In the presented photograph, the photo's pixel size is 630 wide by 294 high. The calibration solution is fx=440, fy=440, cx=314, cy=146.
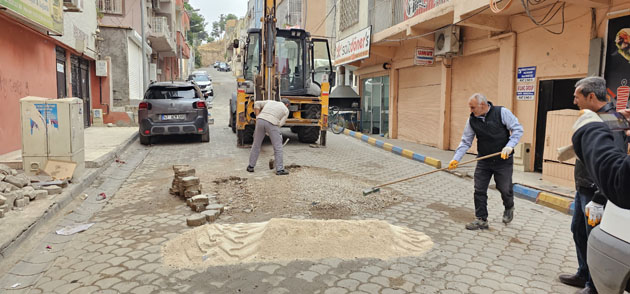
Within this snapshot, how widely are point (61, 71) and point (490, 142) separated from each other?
12.4m

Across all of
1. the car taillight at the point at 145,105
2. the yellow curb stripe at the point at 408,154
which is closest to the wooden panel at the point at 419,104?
the yellow curb stripe at the point at 408,154

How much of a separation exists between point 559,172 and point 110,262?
23.8 ft

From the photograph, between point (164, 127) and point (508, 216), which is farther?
point (164, 127)

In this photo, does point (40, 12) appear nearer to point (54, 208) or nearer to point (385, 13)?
point (54, 208)

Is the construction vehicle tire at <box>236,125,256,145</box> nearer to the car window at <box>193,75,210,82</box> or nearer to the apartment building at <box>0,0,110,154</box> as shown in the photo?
the apartment building at <box>0,0,110,154</box>

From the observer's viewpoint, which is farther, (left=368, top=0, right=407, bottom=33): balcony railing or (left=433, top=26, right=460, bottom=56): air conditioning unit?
(left=368, top=0, right=407, bottom=33): balcony railing

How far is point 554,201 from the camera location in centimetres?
661

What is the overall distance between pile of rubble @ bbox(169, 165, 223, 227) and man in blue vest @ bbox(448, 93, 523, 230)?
2899 millimetres

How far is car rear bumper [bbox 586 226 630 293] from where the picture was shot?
2.03 m

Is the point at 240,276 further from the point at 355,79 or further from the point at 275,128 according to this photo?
the point at 355,79

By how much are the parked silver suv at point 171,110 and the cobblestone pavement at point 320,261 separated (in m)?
4.55

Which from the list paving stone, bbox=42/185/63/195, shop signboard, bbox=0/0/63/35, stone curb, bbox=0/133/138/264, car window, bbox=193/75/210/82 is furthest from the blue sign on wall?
car window, bbox=193/75/210/82

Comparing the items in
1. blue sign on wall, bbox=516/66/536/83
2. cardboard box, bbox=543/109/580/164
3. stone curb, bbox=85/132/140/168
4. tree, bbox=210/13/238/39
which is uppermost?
tree, bbox=210/13/238/39

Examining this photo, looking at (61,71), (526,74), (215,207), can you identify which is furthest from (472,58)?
(61,71)
